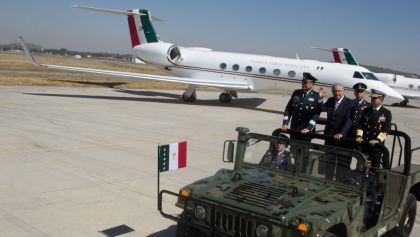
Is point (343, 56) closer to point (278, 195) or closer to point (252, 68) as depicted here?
point (252, 68)

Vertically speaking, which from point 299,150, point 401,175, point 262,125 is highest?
point 299,150

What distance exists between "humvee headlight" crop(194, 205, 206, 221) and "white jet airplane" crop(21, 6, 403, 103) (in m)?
18.9

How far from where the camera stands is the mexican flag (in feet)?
19.0

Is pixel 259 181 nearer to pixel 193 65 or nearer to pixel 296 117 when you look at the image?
pixel 296 117

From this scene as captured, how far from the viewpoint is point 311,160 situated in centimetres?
511

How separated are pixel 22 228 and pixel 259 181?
10.9 feet

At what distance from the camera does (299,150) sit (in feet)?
16.7

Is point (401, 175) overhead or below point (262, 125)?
overhead

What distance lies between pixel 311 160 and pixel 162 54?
2166 cm

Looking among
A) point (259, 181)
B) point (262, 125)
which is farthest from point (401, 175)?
point (262, 125)

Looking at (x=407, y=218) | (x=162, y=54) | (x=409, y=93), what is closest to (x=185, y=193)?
(x=407, y=218)

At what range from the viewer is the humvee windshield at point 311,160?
489 cm

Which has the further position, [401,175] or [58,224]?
[58,224]

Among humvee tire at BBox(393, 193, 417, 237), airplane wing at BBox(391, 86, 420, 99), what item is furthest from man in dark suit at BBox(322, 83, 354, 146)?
airplane wing at BBox(391, 86, 420, 99)
